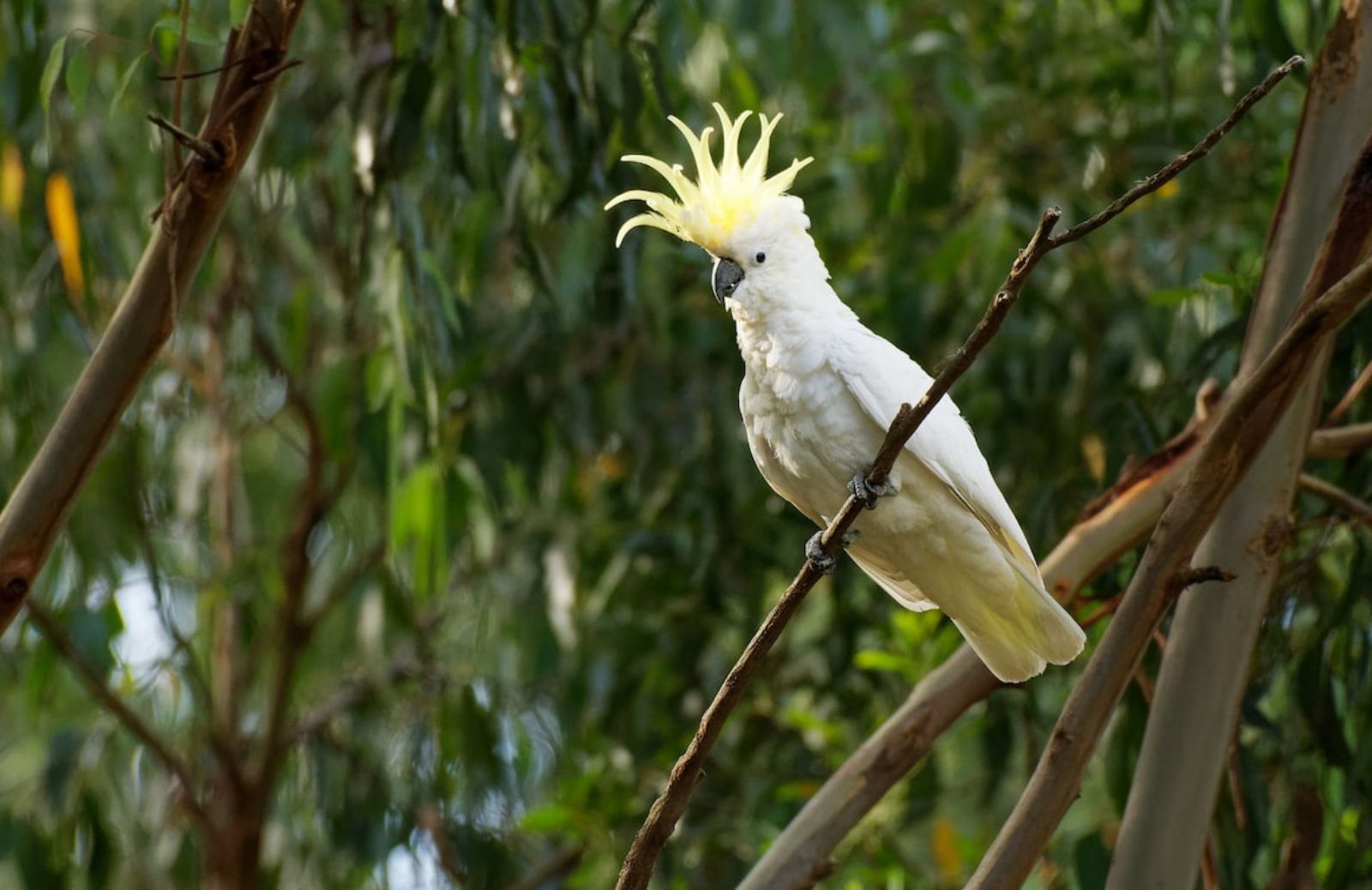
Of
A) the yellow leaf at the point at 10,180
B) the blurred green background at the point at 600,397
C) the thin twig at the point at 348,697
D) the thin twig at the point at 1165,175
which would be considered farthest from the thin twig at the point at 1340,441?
the yellow leaf at the point at 10,180

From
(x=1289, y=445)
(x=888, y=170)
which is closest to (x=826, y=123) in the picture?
(x=888, y=170)

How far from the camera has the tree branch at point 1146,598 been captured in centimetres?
146

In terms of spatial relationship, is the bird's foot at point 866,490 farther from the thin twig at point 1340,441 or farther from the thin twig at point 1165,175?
the thin twig at point 1340,441

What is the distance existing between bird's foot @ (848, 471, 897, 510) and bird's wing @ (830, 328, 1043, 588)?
47 mm

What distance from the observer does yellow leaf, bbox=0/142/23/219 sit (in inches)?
115

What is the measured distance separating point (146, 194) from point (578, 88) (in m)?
1.41

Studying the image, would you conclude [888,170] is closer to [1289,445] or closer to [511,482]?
[511,482]

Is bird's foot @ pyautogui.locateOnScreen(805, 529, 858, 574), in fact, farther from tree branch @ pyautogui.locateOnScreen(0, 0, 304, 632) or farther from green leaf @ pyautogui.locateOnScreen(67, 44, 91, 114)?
green leaf @ pyautogui.locateOnScreen(67, 44, 91, 114)

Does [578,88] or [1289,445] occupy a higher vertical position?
[578,88]

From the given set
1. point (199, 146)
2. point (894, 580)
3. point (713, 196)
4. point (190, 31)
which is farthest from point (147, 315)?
point (894, 580)

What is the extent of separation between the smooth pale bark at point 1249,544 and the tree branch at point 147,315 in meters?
1.05

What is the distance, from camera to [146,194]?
315 cm

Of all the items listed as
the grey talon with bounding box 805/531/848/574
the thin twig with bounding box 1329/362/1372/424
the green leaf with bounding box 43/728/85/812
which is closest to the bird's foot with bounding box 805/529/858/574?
the grey talon with bounding box 805/531/848/574

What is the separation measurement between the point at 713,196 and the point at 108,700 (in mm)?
1659
